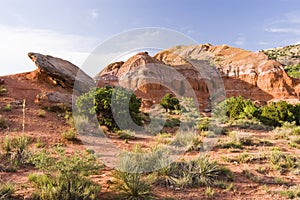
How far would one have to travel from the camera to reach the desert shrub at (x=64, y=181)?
4.91 meters

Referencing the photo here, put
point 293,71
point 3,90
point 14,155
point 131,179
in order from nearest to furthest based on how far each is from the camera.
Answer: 1. point 131,179
2. point 14,155
3. point 3,90
4. point 293,71

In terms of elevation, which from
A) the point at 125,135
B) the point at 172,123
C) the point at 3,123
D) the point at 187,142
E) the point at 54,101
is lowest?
the point at 187,142

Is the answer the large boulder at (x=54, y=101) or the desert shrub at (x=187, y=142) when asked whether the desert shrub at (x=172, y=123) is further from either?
the large boulder at (x=54, y=101)

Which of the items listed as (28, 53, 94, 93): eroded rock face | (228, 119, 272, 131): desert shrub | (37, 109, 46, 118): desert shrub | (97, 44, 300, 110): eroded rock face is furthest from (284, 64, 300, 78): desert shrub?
(37, 109, 46, 118): desert shrub

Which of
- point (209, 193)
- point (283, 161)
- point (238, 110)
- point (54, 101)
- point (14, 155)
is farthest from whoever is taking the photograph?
point (238, 110)

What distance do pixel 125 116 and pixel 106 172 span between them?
609 centimetres

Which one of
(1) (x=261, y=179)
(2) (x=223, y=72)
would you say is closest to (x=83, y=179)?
(1) (x=261, y=179)

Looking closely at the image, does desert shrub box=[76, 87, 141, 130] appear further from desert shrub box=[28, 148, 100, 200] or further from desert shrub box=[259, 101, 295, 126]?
desert shrub box=[259, 101, 295, 126]

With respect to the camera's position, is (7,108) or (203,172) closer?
(203,172)

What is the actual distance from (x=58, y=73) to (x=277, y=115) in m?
14.5

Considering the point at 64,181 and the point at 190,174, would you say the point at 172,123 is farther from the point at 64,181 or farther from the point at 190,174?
the point at 64,181

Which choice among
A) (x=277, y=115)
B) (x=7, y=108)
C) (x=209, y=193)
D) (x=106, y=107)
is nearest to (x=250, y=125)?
(x=277, y=115)

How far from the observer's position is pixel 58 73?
16.4 m

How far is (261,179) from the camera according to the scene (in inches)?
265
